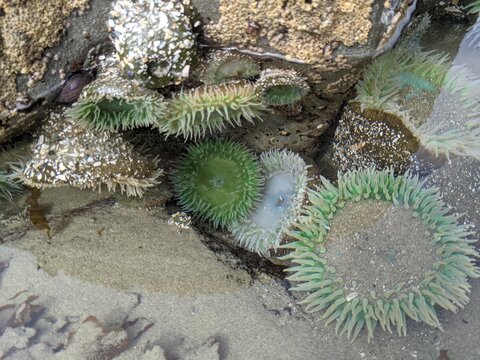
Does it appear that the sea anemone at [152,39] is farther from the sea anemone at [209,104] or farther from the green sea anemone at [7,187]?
the green sea anemone at [7,187]

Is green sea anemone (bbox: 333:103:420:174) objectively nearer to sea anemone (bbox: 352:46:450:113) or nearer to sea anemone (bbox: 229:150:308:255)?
sea anemone (bbox: 352:46:450:113)

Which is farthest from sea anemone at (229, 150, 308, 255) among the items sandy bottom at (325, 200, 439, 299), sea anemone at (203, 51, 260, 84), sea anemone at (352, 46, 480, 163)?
sea anemone at (203, 51, 260, 84)

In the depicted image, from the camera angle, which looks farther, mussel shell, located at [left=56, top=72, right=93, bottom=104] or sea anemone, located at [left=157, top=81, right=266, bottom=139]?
mussel shell, located at [left=56, top=72, right=93, bottom=104]

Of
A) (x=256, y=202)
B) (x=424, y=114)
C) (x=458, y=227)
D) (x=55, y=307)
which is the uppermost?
(x=424, y=114)

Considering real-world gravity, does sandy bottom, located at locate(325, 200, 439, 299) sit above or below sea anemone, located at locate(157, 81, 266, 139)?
below

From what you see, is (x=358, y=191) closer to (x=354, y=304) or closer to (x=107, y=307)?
(x=354, y=304)

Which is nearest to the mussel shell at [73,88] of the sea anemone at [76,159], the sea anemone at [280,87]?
the sea anemone at [76,159]

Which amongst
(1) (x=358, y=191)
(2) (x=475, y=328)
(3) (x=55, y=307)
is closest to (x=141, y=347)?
(3) (x=55, y=307)
